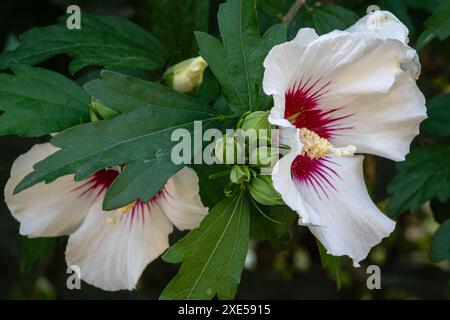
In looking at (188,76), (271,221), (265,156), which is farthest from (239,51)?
(271,221)

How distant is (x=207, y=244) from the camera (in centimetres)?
140

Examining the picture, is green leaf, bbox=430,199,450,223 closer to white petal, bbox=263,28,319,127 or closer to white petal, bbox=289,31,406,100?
white petal, bbox=289,31,406,100

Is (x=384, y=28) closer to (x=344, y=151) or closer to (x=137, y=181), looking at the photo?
(x=344, y=151)

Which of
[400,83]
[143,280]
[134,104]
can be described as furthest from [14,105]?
[143,280]

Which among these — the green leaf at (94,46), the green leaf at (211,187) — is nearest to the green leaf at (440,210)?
the green leaf at (211,187)

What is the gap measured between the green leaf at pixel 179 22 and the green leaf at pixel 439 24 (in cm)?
52

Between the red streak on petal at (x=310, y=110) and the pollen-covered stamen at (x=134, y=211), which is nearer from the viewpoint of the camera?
the red streak on petal at (x=310, y=110)

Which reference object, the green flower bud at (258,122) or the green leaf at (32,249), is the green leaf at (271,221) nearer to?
the green flower bud at (258,122)

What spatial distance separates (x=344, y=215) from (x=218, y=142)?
28 centimetres

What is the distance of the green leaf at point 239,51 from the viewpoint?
142 centimetres

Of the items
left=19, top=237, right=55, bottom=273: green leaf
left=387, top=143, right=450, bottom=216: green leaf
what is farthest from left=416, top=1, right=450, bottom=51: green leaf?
left=19, top=237, right=55, bottom=273: green leaf

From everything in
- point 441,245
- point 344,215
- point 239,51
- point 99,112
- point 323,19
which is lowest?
point 441,245

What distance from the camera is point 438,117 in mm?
2010

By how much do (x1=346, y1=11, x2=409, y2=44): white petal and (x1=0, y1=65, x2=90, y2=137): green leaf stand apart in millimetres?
577
